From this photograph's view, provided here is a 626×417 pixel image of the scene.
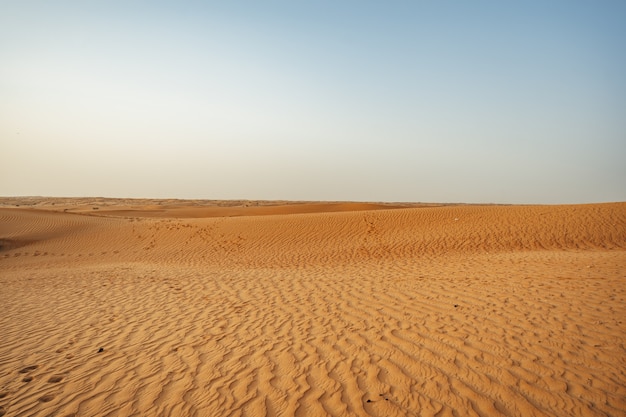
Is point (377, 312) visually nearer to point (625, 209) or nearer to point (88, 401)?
point (88, 401)

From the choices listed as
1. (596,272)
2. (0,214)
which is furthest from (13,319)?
(0,214)

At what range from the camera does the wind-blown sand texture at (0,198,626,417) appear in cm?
370

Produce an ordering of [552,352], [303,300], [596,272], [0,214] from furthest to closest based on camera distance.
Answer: [0,214], [596,272], [303,300], [552,352]

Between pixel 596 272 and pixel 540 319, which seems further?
pixel 596 272

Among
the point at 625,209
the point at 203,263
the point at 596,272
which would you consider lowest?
the point at 203,263

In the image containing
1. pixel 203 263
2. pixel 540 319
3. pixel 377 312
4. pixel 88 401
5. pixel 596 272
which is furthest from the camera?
pixel 203 263

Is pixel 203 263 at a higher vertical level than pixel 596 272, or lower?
lower

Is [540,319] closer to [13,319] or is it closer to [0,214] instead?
[13,319]

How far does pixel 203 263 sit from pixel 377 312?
1021 cm

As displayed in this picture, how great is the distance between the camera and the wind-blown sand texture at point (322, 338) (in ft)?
12.1

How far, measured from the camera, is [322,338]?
5406 mm

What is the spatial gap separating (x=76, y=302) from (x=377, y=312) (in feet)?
22.9

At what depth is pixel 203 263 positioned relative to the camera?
14.8m

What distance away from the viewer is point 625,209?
17547 millimetres
